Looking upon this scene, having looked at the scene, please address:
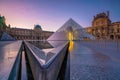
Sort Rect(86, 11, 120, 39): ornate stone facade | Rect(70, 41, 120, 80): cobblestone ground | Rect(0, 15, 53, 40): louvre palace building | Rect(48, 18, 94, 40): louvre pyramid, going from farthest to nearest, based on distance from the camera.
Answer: Rect(0, 15, 53, 40): louvre palace building
Rect(86, 11, 120, 39): ornate stone facade
Rect(48, 18, 94, 40): louvre pyramid
Rect(70, 41, 120, 80): cobblestone ground

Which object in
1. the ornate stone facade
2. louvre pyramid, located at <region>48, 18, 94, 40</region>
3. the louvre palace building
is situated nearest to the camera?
louvre pyramid, located at <region>48, 18, 94, 40</region>

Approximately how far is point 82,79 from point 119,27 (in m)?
58.6

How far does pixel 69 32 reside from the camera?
3372 centimetres

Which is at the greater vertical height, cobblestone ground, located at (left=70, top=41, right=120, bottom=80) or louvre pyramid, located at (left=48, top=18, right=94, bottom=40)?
louvre pyramid, located at (left=48, top=18, right=94, bottom=40)

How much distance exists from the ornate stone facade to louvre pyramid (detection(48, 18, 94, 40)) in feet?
88.3

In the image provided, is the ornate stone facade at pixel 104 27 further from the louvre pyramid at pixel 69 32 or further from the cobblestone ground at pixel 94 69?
the cobblestone ground at pixel 94 69

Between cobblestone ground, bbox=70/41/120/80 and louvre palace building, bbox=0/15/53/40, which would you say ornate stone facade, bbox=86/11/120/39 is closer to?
louvre palace building, bbox=0/15/53/40

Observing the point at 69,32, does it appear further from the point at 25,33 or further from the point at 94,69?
the point at 25,33

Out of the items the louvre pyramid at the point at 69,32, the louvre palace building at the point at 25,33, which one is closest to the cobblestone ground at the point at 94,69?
the louvre pyramid at the point at 69,32

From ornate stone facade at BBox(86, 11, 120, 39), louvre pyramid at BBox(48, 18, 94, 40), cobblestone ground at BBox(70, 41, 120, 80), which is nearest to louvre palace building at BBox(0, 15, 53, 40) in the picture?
ornate stone facade at BBox(86, 11, 120, 39)

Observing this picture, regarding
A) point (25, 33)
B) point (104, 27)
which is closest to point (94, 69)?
point (104, 27)

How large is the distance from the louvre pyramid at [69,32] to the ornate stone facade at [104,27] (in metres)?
26.9

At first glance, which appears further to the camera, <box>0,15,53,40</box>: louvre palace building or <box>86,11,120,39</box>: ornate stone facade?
<box>0,15,53,40</box>: louvre palace building

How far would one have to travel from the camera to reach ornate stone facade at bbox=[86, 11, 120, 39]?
56.9m
